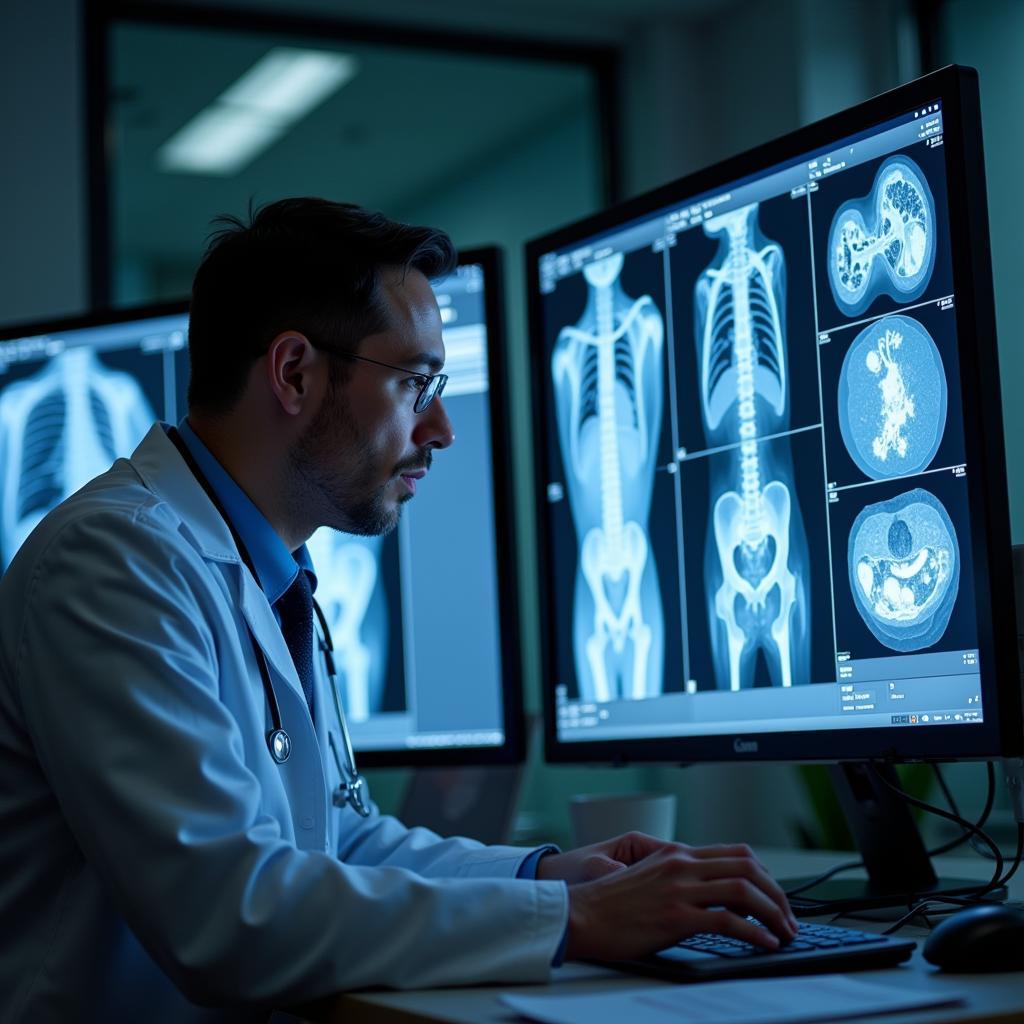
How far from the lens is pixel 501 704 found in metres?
1.78

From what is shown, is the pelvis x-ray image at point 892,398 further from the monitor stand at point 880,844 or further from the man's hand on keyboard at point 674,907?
the man's hand on keyboard at point 674,907

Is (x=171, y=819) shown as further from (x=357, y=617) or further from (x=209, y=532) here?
(x=357, y=617)

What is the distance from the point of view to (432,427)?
1.50 m

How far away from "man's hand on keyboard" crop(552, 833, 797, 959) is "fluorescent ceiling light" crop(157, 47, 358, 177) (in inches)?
113

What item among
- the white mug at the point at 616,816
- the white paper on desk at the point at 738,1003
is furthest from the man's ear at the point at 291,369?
the white paper on desk at the point at 738,1003

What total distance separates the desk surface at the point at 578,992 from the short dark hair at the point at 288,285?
0.67 meters

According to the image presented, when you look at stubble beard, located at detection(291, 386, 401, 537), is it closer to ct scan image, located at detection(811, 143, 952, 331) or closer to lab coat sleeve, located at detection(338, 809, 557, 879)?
lab coat sleeve, located at detection(338, 809, 557, 879)

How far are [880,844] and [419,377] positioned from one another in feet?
2.14

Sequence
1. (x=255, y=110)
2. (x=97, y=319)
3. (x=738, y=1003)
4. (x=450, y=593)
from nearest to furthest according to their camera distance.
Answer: (x=738, y=1003)
(x=450, y=593)
(x=97, y=319)
(x=255, y=110)

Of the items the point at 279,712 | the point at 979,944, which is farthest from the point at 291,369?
the point at 979,944

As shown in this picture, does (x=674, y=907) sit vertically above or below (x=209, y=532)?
below

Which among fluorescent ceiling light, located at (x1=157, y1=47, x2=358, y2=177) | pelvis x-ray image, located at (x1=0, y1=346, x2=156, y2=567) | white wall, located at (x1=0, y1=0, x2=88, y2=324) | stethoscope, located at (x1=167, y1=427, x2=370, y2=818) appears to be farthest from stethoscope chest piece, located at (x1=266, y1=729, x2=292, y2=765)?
fluorescent ceiling light, located at (x1=157, y1=47, x2=358, y2=177)

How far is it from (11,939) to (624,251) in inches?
37.1

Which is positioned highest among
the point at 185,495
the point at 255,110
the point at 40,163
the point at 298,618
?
the point at 255,110
